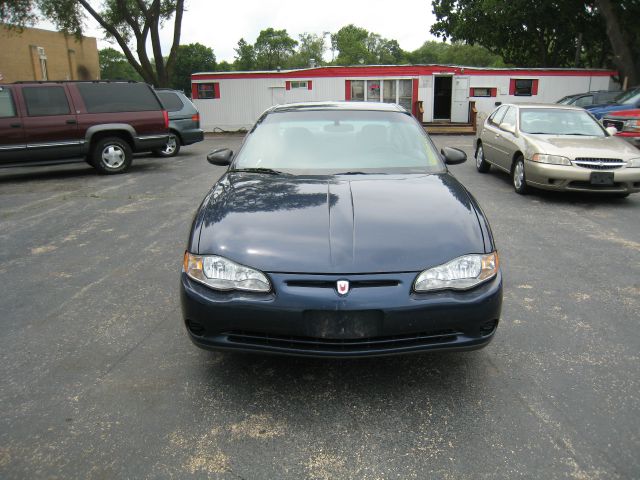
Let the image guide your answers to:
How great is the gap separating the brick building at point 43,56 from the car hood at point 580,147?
2939cm

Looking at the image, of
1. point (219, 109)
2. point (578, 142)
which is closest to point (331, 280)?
point (578, 142)

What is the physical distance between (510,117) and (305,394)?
822 cm

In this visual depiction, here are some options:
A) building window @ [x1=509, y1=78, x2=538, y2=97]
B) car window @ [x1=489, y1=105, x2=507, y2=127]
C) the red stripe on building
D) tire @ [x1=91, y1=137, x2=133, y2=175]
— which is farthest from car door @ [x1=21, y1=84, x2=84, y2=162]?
building window @ [x1=509, y1=78, x2=538, y2=97]

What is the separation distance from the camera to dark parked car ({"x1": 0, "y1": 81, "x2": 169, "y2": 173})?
1003 cm

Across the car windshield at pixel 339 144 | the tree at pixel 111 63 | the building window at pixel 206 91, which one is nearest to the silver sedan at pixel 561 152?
the car windshield at pixel 339 144

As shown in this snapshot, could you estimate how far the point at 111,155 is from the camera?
36.6 feet

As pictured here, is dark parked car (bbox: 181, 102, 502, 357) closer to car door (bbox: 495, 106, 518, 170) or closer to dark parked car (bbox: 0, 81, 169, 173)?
car door (bbox: 495, 106, 518, 170)

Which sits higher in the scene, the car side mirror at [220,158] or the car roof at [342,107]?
the car roof at [342,107]

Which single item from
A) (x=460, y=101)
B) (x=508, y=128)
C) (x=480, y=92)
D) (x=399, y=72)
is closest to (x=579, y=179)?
(x=508, y=128)

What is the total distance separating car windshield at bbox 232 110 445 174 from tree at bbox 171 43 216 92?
75.0 m

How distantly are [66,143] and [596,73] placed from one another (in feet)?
84.0

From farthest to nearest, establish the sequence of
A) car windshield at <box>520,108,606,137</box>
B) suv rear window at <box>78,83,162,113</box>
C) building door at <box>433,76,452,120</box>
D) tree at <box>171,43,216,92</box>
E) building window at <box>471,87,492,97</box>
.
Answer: tree at <box>171,43,216,92</box> → building door at <box>433,76,452,120</box> → building window at <box>471,87,492,97</box> → suv rear window at <box>78,83,162,113</box> → car windshield at <box>520,108,606,137</box>

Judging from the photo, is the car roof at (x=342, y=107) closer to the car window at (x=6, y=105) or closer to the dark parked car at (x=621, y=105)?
the car window at (x=6, y=105)

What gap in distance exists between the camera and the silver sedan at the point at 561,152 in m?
7.64
